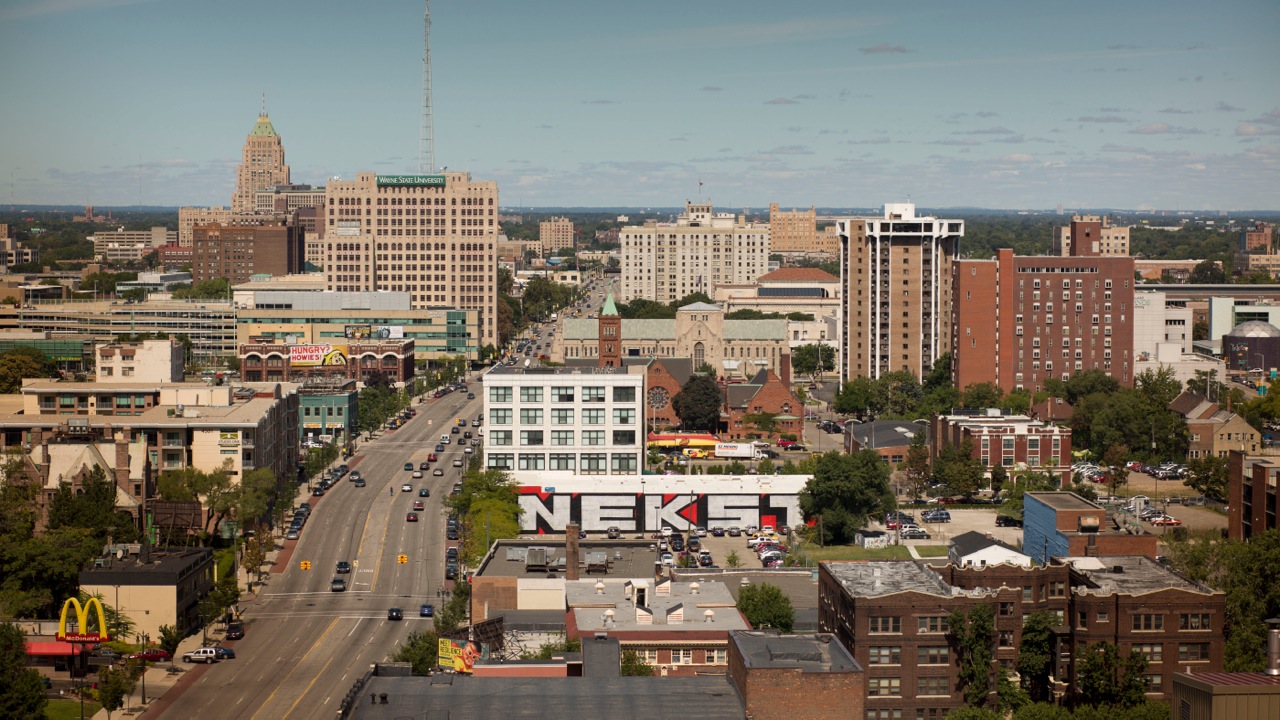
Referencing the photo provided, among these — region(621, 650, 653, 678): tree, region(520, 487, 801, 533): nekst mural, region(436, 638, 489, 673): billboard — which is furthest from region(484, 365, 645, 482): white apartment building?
region(621, 650, 653, 678): tree


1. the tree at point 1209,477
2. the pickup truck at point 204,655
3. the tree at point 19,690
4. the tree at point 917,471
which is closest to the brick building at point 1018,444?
the tree at point 917,471

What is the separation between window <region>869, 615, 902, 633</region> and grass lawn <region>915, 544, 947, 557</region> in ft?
128

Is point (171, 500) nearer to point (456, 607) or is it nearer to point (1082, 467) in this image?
point (456, 607)

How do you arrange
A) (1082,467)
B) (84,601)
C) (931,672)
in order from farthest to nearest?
(1082,467) < (84,601) < (931,672)

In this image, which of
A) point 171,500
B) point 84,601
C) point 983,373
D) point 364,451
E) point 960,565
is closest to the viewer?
point 960,565

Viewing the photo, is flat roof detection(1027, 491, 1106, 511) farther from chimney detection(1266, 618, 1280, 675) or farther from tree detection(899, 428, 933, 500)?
chimney detection(1266, 618, 1280, 675)

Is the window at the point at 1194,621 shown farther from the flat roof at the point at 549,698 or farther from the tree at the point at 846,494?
the tree at the point at 846,494

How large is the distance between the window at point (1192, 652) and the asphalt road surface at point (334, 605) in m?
41.4

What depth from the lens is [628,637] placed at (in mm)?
81750

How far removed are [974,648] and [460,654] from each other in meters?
24.5

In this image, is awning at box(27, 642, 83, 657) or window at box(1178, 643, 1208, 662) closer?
window at box(1178, 643, 1208, 662)

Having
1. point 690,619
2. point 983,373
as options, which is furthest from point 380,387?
point 690,619

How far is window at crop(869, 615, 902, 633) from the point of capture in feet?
268

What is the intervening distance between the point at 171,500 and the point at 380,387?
79.8m
